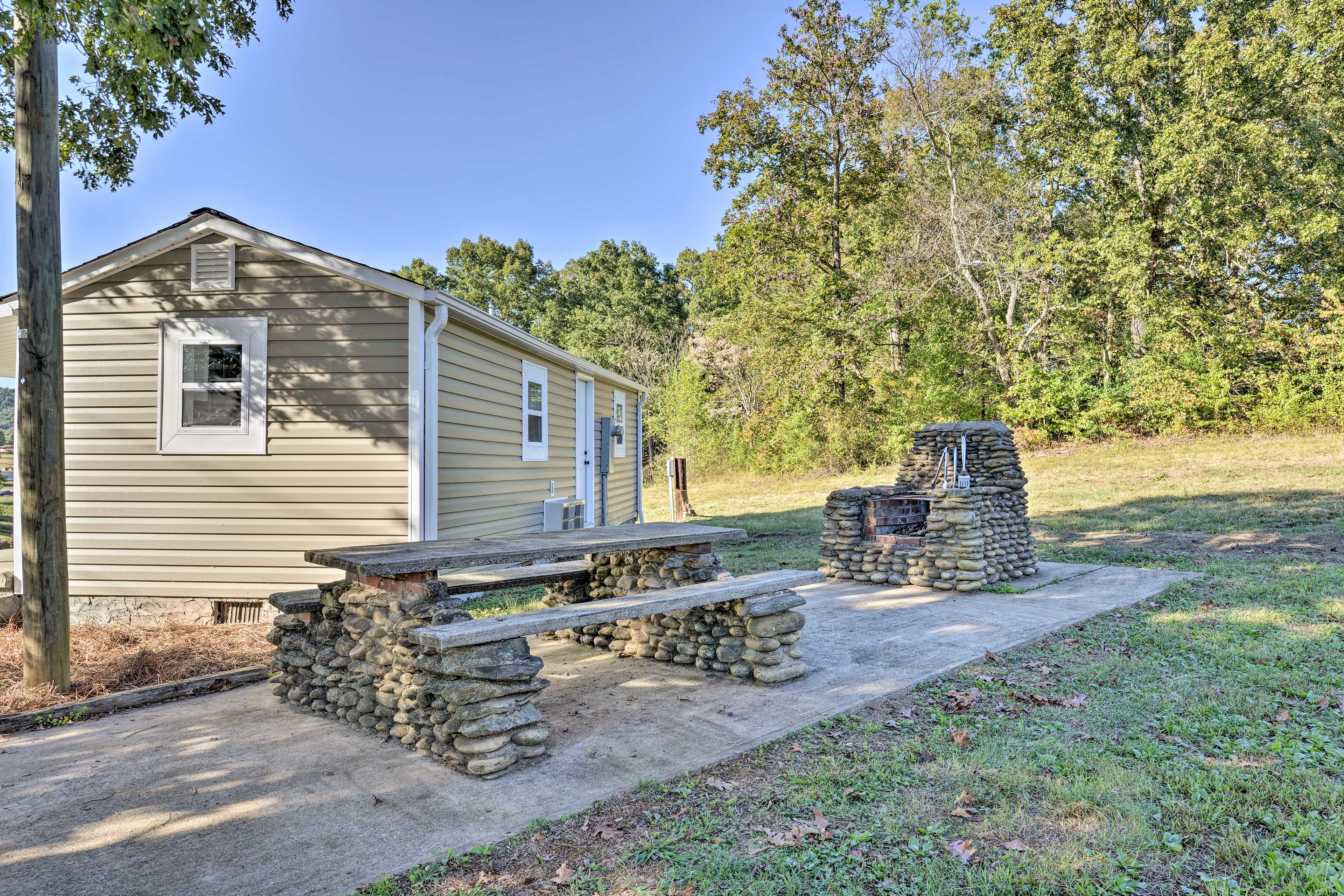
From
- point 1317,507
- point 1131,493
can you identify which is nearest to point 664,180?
point 1131,493

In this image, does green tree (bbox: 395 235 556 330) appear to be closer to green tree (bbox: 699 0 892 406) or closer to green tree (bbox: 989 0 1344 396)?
green tree (bbox: 699 0 892 406)

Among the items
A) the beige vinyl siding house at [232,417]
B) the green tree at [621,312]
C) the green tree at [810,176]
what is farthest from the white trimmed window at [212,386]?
the green tree at [621,312]

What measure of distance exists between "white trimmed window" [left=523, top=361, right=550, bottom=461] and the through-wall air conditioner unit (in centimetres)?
64

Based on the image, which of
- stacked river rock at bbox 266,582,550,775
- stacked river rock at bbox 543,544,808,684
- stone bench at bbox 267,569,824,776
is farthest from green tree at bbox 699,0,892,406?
stacked river rock at bbox 266,582,550,775

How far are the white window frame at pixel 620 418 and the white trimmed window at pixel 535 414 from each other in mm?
2680

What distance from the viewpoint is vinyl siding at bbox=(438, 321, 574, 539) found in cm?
740

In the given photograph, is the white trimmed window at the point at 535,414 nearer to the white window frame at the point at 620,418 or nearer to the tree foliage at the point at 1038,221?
the white window frame at the point at 620,418

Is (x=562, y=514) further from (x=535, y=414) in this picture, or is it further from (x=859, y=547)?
(x=859, y=547)

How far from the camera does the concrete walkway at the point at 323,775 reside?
2.58 meters

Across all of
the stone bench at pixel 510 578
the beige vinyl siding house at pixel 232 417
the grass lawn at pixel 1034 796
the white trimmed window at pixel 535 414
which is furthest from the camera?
the white trimmed window at pixel 535 414

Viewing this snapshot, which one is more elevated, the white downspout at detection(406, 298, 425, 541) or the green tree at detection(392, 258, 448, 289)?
the green tree at detection(392, 258, 448, 289)

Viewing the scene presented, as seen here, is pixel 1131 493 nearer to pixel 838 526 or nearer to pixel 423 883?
pixel 838 526

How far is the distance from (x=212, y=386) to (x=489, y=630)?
5231mm

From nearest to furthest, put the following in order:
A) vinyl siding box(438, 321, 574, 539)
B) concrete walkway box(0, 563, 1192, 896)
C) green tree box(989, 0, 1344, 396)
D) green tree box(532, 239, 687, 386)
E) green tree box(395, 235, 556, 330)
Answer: concrete walkway box(0, 563, 1192, 896) → vinyl siding box(438, 321, 574, 539) → green tree box(989, 0, 1344, 396) → green tree box(532, 239, 687, 386) → green tree box(395, 235, 556, 330)
